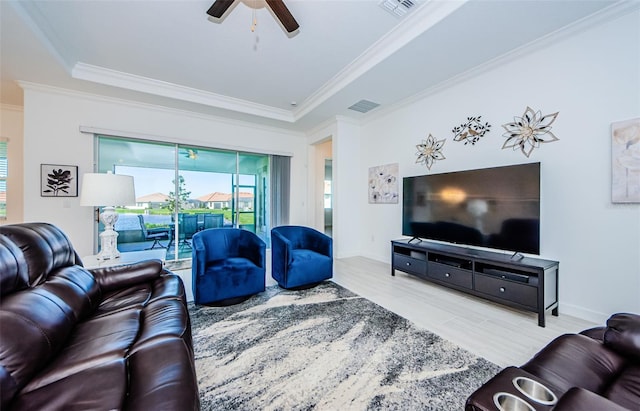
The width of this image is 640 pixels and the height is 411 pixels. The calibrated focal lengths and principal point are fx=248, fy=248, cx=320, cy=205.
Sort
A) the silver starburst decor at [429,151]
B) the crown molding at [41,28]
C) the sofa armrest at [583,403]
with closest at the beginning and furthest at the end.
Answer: the sofa armrest at [583,403], the crown molding at [41,28], the silver starburst decor at [429,151]

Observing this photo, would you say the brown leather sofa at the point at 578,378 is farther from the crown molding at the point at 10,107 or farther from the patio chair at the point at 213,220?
the crown molding at the point at 10,107

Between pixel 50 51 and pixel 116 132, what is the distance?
1.33 meters

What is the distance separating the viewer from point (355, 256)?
5.09m

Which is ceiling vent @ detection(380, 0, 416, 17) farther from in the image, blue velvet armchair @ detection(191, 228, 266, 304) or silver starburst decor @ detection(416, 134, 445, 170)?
blue velvet armchair @ detection(191, 228, 266, 304)

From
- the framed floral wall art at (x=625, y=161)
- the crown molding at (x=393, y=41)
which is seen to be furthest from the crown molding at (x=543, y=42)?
the crown molding at (x=393, y=41)

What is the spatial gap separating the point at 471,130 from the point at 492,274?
1.86 metres

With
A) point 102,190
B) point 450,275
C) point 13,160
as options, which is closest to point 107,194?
point 102,190

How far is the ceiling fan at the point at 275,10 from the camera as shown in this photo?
75.8 inches

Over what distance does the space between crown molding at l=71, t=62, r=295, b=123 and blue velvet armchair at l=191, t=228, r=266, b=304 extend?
7.92 feet

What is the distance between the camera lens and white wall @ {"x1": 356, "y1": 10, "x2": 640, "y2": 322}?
7.16 feet

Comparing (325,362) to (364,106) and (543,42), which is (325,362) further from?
(364,106)

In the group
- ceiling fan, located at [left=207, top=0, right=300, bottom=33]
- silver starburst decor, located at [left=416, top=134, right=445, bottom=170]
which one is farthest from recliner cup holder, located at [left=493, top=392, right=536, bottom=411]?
silver starburst decor, located at [left=416, top=134, right=445, bottom=170]

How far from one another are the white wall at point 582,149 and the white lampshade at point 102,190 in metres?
4.12

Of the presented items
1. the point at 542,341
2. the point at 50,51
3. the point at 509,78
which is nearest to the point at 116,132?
the point at 50,51
